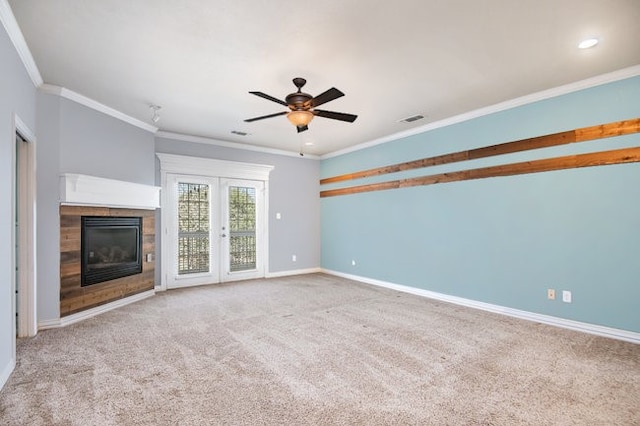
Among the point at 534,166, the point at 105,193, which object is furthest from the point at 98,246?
the point at 534,166

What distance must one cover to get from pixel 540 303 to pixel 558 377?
1.59 meters

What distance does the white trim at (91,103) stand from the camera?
3715 millimetres

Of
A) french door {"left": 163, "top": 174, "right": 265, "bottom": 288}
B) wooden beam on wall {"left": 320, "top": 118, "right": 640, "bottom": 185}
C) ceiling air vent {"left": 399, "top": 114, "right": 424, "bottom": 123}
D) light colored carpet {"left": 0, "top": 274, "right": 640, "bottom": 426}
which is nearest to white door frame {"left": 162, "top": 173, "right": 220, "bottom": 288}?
french door {"left": 163, "top": 174, "right": 265, "bottom": 288}

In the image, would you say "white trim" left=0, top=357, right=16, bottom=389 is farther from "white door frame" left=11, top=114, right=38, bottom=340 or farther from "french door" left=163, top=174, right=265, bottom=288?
"french door" left=163, top=174, right=265, bottom=288

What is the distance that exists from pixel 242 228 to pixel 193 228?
0.97 metres

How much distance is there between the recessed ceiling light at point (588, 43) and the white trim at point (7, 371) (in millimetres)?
5365

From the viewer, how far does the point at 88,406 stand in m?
2.15

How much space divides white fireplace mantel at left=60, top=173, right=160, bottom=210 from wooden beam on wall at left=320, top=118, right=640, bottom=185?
411 centimetres

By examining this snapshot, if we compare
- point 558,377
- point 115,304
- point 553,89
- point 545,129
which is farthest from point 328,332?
point 553,89

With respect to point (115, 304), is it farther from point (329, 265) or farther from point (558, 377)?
point (558, 377)

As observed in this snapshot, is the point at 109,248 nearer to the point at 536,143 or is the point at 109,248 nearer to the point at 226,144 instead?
the point at 226,144

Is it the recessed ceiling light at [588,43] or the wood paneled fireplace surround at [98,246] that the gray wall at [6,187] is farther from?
the recessed ceiling light at [588,43]

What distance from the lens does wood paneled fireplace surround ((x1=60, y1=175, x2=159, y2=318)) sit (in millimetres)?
3855

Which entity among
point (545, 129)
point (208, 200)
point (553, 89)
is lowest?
point (208, 200)
